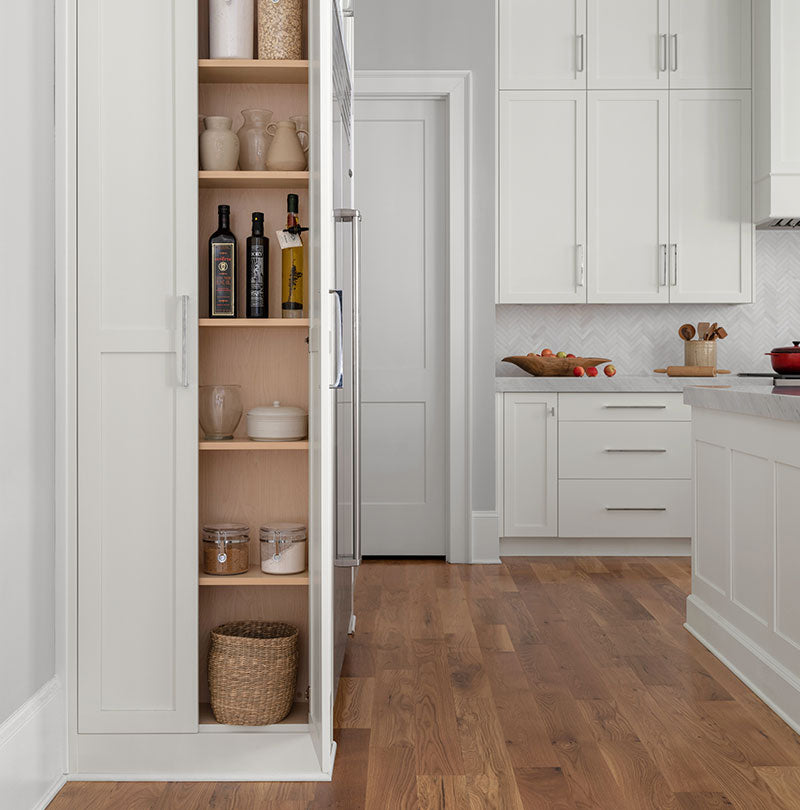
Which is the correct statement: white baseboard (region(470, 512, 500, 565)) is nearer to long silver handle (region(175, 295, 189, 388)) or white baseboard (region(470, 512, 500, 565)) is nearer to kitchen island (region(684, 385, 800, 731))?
kitchen island (region(684, 385, 800, 731))

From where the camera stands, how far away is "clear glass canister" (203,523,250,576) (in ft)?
6.75

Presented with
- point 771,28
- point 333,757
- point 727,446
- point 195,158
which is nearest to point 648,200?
point 771,28

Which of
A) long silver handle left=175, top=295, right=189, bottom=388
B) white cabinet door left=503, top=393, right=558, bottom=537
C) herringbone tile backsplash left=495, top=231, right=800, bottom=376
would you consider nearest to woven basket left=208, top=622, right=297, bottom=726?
long silver handle left=175, top=295, right=189, bottom=388

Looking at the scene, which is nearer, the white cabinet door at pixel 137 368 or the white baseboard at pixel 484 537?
the white cabinet door at pixel 137 368

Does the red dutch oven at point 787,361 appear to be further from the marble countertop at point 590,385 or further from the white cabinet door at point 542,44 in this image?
the white cabinet door at point 542,44

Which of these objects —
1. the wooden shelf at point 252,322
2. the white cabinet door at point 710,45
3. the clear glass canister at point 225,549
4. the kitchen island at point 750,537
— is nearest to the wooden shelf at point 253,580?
the clear glass canister at point 225,549

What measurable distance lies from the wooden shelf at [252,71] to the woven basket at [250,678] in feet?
4.55

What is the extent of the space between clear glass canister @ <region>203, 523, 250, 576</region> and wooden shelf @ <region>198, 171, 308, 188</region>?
0.86m

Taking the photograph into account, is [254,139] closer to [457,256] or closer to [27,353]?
[27,353]

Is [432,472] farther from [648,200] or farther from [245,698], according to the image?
[245,698]

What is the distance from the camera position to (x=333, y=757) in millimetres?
2043

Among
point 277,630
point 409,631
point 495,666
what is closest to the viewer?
point 277,630

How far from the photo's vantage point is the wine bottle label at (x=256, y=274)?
82.6 inches

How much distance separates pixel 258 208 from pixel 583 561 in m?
2.77
